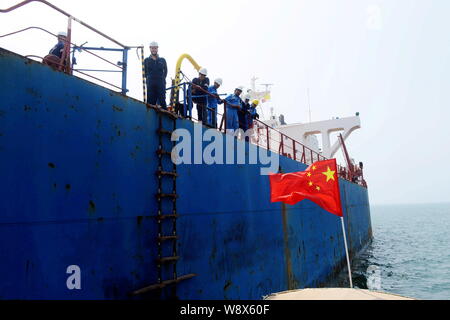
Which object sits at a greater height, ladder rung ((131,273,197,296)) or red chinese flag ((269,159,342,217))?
red chinese flag ((269,159,342,217))

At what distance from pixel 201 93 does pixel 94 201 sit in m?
4.51

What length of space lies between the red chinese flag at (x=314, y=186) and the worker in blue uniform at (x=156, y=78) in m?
3.24

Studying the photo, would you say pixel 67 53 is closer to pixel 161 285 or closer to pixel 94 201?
pixel 94 201

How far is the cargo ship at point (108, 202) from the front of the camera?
348 centimetres

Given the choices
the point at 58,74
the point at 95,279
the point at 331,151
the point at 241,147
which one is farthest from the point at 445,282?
the point at 58,74

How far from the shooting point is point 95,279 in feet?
13.4

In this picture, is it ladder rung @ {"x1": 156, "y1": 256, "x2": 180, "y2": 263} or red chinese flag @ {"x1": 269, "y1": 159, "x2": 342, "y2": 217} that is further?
red chinese flag @ {"x1": 269, "y1": 159, "x2": 342, "y2": 217}

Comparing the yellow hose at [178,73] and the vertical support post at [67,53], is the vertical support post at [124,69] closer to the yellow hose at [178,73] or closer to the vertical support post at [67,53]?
the vertical support post at [67,53]

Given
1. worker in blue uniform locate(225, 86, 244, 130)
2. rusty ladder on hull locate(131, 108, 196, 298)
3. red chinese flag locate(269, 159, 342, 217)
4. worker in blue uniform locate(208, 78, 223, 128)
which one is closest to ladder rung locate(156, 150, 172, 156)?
rusty ladder on hull locate(131, 108, 196, 298)

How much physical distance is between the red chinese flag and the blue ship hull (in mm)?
1127

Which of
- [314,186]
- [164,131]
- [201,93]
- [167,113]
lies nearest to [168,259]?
[164,131]

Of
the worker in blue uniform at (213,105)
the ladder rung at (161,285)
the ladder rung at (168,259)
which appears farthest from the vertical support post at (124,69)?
the ladder rung at (161,285)

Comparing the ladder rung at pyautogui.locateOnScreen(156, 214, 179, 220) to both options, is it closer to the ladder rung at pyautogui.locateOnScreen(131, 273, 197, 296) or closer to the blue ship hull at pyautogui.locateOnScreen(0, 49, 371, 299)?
the blue ship hull at pyautogui.locateOnScreen(0, 49, 371, 299)

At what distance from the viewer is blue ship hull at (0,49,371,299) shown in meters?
3.45
